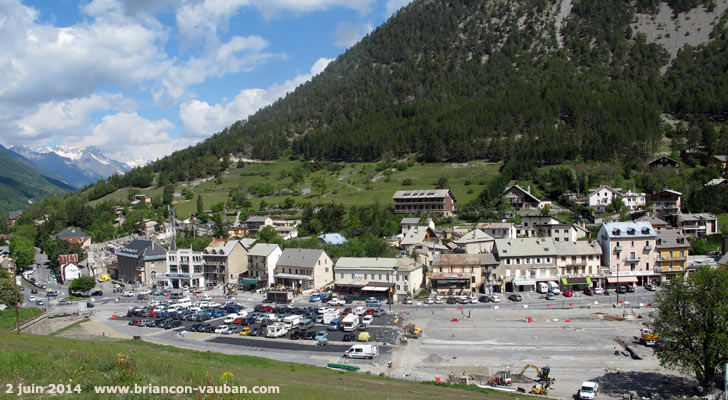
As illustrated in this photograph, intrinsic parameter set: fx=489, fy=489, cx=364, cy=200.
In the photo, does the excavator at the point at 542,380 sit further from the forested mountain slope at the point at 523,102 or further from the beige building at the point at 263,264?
the forested mountain slope at the point at 523,102

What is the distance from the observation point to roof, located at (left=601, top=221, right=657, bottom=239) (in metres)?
51.2

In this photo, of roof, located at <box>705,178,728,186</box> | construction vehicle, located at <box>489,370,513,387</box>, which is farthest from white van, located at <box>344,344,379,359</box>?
roof, located at <box>705,178,728,186</box>

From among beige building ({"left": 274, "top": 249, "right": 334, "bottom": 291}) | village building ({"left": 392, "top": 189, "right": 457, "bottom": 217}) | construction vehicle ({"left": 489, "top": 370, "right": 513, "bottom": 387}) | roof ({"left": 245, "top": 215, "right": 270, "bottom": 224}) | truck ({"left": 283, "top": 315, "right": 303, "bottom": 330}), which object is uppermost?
village building ({"left": 392, "top": 189, "right": 457, "bottom": 217})

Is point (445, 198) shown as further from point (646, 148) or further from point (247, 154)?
point (247, 154)

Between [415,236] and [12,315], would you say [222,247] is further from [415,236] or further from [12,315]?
[415,236]

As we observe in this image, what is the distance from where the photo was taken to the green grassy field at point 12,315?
42.8m

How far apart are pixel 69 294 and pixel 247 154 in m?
98.3

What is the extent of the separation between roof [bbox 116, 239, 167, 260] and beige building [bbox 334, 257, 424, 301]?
91.1ft

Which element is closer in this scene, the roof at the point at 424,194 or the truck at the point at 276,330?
the truck at the point at 276,330

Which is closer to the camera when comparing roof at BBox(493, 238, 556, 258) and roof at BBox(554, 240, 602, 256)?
roof at BBox(554, 240, 602, 256)

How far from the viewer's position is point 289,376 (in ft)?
79.8

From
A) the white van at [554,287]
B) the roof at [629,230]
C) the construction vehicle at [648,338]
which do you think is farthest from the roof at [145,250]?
the construction vehicle at [648,338]

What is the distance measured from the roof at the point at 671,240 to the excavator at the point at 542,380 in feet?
100

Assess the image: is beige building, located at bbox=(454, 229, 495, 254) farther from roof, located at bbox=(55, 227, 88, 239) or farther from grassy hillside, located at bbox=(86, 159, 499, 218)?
roof, located at bbox=(55, 227, 88, 239)
